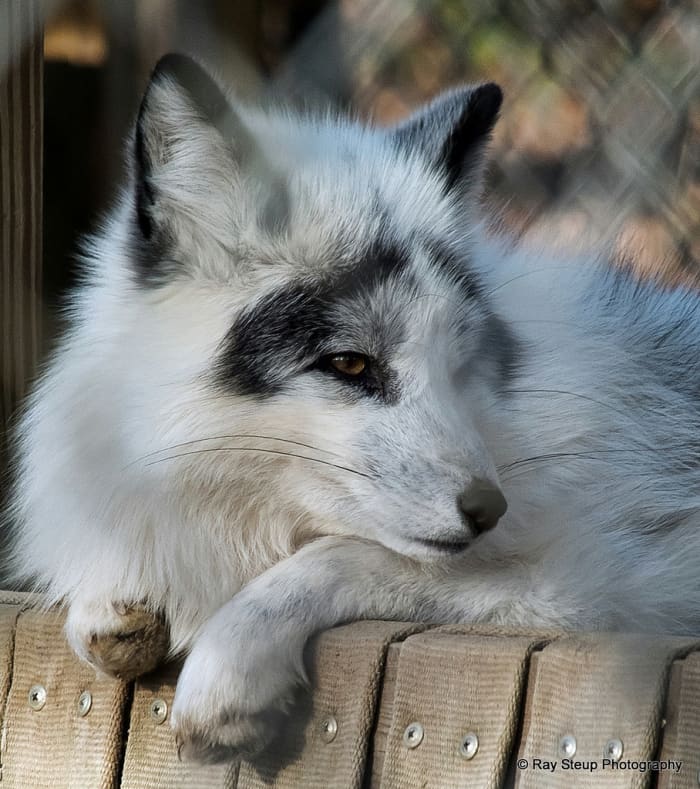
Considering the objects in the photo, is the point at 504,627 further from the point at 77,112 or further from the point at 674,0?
the point at 674,0

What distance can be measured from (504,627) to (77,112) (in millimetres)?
1947

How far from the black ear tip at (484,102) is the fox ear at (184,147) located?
411mm

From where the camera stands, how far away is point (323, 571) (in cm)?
151

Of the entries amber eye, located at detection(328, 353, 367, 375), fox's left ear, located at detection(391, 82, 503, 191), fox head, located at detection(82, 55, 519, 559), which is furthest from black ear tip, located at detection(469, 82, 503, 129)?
amber eye, located at detection(328, 353, 367, 375)

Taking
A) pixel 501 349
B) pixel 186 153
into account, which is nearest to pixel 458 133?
pixel 501 349

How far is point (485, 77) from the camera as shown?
3098 millimetres

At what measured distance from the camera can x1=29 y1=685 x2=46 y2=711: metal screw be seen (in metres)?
1.57

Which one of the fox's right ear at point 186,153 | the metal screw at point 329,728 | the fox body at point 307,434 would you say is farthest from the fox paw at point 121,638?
the fox's right ear at point 186,153

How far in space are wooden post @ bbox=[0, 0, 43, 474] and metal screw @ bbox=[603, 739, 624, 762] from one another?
143cm

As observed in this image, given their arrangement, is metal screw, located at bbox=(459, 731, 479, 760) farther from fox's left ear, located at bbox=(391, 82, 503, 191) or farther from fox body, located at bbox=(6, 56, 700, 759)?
fox's left ear, located at bbox=(391, 82, 503, 191)

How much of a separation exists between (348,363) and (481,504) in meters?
0.27

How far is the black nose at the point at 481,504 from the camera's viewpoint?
55.5 inches

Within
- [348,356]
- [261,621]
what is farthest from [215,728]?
[348,356]

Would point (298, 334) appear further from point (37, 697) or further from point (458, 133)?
point (37, 697)
